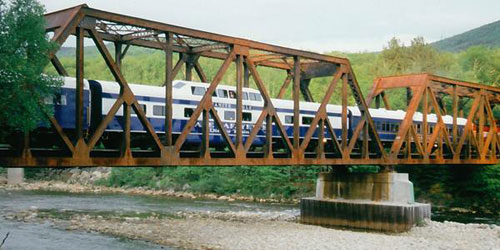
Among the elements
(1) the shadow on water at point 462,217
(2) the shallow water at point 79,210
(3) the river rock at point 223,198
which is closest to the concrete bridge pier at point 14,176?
(2) the shallow water at point 79,210

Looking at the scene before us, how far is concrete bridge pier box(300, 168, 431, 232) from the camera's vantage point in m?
37.4

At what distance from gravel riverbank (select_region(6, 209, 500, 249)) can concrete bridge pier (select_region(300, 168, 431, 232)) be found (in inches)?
43.6

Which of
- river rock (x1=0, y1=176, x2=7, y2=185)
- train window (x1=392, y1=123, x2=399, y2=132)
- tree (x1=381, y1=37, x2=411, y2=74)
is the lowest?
river rock (x1=0, y1=176, x2=7, y2=185)

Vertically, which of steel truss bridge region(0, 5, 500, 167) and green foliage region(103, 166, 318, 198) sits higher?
steel truss bridge region(0, 5, 500, 167)

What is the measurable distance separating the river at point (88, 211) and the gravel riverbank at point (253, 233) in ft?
5.26

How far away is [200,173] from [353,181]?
3530 centimetres

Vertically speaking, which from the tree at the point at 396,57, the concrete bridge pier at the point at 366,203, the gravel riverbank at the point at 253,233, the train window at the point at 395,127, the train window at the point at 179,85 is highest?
the tree at the point at 396,57

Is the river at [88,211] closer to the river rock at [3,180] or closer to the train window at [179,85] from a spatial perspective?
the train window at [179,85]

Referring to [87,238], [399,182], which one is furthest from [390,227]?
[87,238]

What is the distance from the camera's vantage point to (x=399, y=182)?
3972cm

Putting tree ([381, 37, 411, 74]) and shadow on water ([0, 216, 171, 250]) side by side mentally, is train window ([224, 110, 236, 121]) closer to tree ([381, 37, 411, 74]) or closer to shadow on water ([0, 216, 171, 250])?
shadow on water ([0, 216, 171, 250])

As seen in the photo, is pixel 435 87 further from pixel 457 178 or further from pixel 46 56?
pixel 46 56

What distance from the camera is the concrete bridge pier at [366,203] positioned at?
3741 cm

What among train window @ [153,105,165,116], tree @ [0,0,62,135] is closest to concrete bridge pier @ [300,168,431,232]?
train window @ [153,105,165,116]
